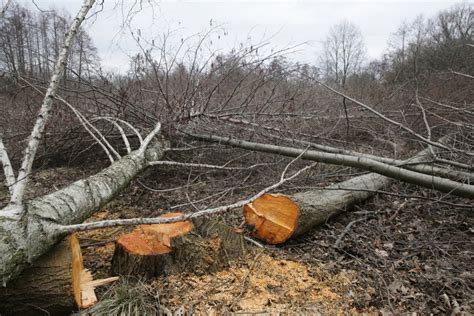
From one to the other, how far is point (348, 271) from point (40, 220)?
82.4 inches

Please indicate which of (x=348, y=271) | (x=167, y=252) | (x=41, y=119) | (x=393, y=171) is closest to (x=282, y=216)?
(x=348, y=271)

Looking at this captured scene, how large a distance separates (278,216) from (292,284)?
660 millimetres

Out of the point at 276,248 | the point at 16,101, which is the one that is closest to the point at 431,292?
the point at 276,248

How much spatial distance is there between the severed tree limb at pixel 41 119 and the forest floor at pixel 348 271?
826 mm

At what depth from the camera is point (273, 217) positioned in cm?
275

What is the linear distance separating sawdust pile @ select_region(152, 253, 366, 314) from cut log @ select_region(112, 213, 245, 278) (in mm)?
81

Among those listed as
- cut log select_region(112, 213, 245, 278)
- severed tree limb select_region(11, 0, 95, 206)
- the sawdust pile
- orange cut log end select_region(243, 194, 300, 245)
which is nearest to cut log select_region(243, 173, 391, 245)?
orange cut log end select_region(243, 194, 300, 245)

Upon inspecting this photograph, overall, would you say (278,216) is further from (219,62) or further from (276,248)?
(219,62)

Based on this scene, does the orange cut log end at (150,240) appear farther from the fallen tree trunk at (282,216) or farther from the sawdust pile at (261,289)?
the fallen tree trunk at (282,216)

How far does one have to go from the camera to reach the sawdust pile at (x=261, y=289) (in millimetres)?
1975

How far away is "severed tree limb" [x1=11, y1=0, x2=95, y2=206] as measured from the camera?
72.3 inches

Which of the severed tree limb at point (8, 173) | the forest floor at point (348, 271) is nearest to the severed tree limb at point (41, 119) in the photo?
the severed tree limb at point (8, 173)

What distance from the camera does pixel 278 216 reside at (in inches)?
109

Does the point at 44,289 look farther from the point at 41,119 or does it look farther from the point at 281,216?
the point at 281,216
